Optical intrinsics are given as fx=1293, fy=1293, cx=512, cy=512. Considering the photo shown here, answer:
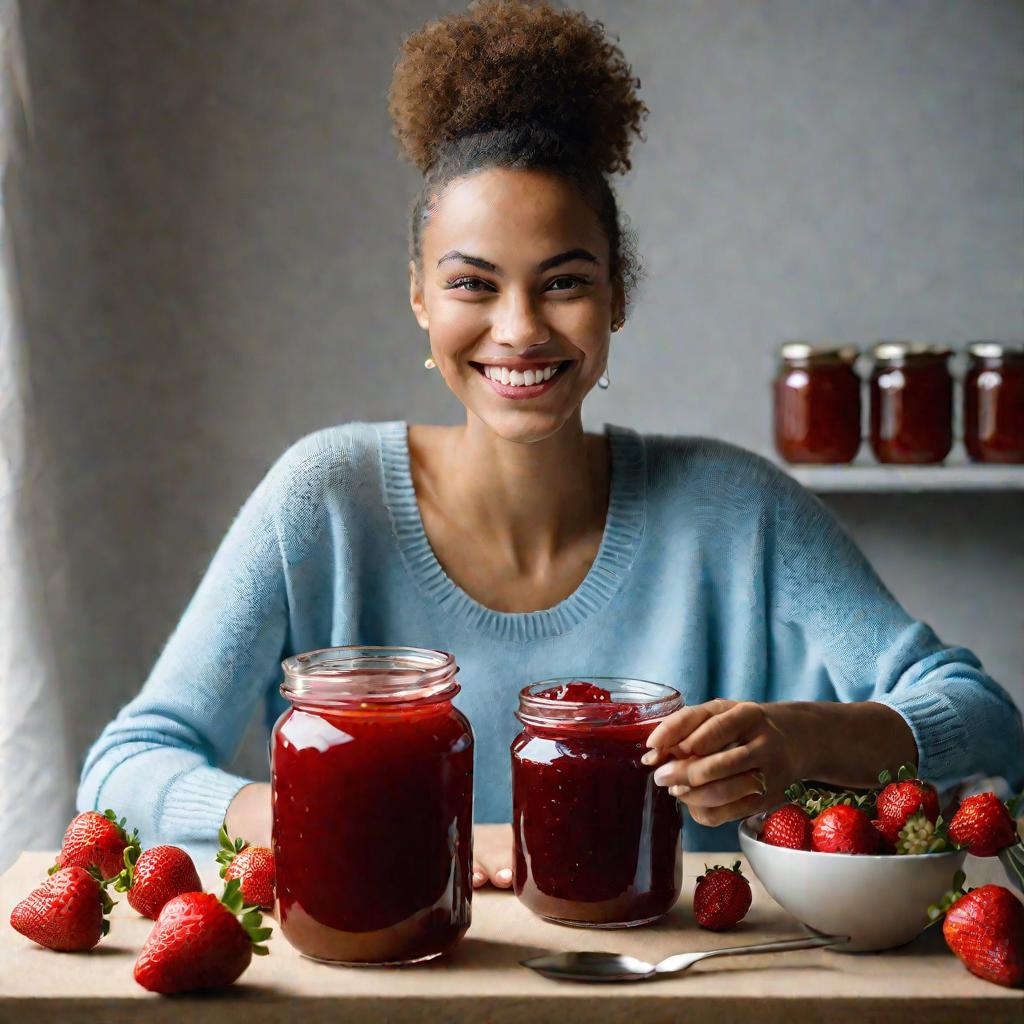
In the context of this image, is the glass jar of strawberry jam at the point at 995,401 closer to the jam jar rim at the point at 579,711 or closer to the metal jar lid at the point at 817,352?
the metal jar lid at the point at 817,352

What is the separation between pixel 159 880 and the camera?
2.72 feet

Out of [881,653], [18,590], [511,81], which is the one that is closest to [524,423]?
[511,81]

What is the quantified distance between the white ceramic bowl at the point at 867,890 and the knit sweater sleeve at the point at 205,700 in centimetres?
53

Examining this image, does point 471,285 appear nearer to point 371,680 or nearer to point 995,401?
point 371,680

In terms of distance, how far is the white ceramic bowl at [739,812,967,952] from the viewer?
769 millimetres

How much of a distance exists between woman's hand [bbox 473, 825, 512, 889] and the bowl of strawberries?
7.3 inches

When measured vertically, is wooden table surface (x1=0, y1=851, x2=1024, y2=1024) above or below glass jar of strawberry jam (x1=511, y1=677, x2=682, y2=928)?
below

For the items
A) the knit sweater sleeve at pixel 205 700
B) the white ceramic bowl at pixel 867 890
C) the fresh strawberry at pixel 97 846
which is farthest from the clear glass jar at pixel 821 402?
the fresh strawberry at pixel 97 846

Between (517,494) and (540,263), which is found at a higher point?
(540,263)

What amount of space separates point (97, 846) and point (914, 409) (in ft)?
5.17

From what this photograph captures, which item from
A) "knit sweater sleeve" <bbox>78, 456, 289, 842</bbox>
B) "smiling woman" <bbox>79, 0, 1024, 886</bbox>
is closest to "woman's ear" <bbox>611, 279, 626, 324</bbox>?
"smiling woman" <bbox>79, 0, 1024, 886</bbox>

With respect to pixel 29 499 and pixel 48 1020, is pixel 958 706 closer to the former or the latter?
pixel 48 1020

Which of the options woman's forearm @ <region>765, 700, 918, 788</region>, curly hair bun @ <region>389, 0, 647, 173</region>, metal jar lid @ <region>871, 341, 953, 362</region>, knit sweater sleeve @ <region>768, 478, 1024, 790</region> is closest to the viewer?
woman's forearm @ <region>765, 700, 918, 788</region>

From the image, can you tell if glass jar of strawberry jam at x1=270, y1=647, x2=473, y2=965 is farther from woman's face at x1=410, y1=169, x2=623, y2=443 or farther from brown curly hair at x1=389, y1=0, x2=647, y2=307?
brown curly hair at x1=389, y1=0, x2=647, y2=307
